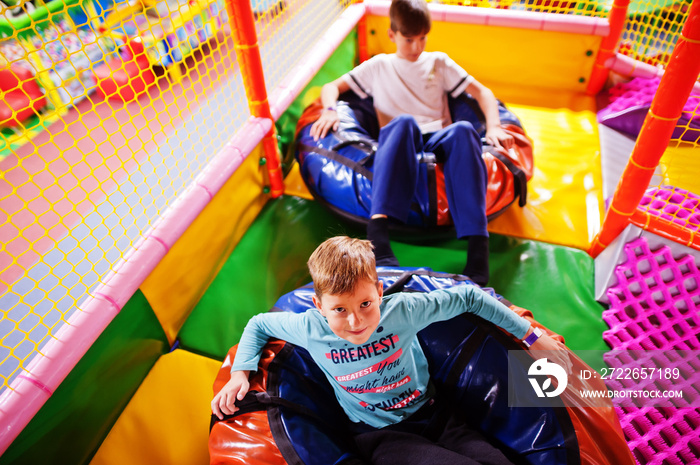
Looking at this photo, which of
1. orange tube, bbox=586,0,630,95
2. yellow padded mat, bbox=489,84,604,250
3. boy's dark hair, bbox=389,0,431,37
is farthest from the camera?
orange tube, bbox=586,0,630,95

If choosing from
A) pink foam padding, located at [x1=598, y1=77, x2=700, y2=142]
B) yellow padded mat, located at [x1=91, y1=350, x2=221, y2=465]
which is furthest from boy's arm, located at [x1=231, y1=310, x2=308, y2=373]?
pink foam padding, located at [x1=598, y1=77, x2=700, y2=142]

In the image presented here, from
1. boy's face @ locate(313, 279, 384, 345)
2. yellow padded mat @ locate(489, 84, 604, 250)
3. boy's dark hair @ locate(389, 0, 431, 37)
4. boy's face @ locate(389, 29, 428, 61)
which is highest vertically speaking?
boy's dark hair @ locate(389, 0, 431, 37)

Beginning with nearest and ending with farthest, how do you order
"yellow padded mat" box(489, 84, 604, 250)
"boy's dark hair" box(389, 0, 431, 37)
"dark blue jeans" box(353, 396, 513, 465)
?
"dark blue jeans" box(353, 396, 513, 465), "boy's dark hair" box(389, 0, 431, 37), "yellow padded mat" box(489, 84, 604, 250)

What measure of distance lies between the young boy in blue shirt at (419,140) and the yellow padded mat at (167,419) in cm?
70

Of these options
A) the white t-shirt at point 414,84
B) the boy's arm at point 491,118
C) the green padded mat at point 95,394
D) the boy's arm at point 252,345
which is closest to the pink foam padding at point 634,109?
the boy's arm at point 491,118

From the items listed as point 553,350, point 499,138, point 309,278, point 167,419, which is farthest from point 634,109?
point 167,419

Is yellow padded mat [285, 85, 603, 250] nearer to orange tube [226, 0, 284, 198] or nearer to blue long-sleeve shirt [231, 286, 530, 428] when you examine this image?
orange tube [226, 0, 284, 198]

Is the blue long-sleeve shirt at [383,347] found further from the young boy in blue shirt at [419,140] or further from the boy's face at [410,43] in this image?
the boy's face at [410,43]

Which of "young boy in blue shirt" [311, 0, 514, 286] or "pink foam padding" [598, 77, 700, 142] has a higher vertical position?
"young boy in blue shirt" [311, 0, 514, 286]

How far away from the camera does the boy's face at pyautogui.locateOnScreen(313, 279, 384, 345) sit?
3.01 ft

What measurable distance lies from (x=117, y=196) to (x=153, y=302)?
37.5 inches

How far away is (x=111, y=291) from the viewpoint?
120 centimetres

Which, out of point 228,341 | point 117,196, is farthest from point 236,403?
point 117,196

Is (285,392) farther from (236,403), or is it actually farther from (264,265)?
(264,265)
